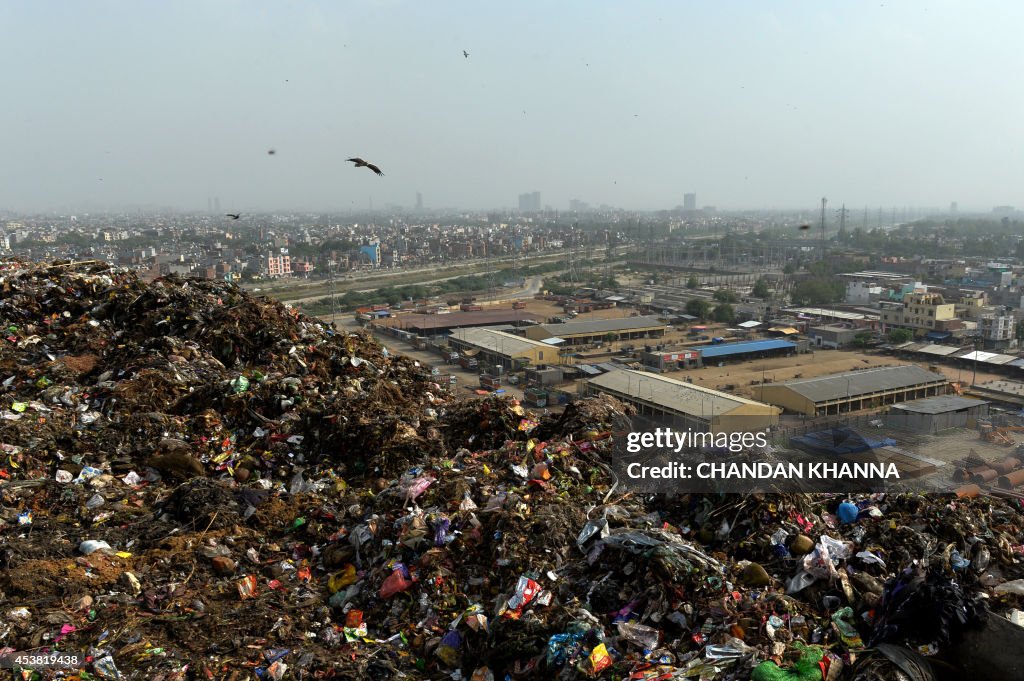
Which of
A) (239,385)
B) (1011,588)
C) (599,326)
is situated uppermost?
(239,385)

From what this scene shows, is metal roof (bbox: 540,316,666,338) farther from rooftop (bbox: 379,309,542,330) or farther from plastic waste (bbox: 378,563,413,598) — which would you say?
plastic waste (bbox: 378,563,413,598)

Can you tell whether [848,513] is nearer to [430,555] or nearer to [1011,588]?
[1011,588]

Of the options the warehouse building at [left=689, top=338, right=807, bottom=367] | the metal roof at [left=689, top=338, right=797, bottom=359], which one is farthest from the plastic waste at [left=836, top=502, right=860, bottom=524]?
the metal roof at [left=689, top=338, right=797, bottom=359]

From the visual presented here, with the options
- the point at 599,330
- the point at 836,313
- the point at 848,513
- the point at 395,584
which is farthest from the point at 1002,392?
the point at 395,584

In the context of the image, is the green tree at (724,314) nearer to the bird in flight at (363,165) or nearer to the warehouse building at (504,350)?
the warehouse building at (504,350)

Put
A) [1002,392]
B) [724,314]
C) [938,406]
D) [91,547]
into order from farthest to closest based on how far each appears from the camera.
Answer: [724,314], [1002,392], [938,406], [91,547]

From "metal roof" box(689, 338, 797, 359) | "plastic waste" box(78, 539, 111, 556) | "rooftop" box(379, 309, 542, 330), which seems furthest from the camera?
"rooftop" box(379, 309, 542, 330)

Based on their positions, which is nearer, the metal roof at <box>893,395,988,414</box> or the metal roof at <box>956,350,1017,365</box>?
the metal roof at <box>893,395,988,414</box>
